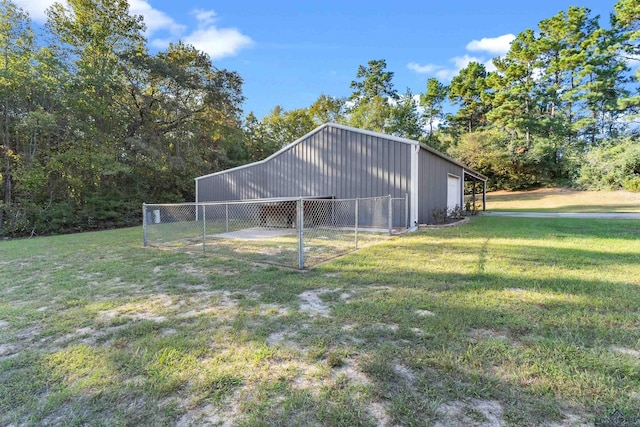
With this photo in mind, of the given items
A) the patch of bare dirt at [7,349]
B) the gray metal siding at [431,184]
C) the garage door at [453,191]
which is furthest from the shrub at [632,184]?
the patch of bare dirt at [7,349]

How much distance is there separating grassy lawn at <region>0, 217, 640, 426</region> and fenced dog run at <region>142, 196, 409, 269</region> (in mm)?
1354

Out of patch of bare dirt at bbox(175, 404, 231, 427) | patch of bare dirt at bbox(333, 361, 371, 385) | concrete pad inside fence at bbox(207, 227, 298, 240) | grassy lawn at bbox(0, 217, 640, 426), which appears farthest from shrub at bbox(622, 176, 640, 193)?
patch of bare dirt at bbox(175, 404, 231, 427)

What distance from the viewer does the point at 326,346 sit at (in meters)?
2.17

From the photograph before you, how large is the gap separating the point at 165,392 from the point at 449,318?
2.20 m

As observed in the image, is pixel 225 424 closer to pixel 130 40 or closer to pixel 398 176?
pixel 398 176

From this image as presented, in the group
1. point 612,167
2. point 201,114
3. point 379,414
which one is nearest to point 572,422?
point 379,414

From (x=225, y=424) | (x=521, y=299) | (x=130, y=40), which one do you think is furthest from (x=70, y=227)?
(x=521, y=299)

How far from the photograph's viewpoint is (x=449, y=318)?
255 cm

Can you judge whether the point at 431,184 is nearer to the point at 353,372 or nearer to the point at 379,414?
the point at 353,372

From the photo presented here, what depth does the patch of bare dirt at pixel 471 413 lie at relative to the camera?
1414 mm

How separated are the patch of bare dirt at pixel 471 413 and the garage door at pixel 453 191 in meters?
11.4

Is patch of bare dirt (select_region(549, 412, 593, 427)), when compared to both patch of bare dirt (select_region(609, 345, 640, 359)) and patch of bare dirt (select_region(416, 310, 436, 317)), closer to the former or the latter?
patch of bare dirt (select_region(609, 345, 640, 359))

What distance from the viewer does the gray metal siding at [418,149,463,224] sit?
373 inches

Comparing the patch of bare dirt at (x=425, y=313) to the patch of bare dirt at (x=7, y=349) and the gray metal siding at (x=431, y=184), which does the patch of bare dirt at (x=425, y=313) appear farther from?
the gray metal siding at (x=431, y=184)
